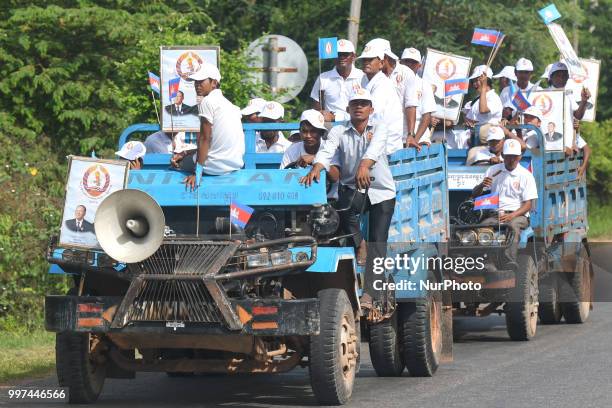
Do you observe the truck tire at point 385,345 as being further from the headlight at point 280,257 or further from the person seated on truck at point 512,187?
the person seated on truck at point 512,187

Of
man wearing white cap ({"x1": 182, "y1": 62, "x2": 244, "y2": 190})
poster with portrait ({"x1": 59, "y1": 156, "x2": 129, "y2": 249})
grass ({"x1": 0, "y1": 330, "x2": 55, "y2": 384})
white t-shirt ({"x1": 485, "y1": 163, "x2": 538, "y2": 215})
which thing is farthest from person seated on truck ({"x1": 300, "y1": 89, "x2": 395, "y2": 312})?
white t-shirt ({"x1": 485, "y1": 163, "x2": 538, "y2": 215})

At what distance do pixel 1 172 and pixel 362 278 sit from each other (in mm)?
6795

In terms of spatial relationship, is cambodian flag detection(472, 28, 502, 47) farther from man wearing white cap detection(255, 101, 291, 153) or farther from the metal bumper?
the metal bumper

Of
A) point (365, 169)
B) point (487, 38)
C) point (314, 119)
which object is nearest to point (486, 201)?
Answer: point (487, 38)

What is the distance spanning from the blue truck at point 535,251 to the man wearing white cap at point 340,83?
2.02 meters

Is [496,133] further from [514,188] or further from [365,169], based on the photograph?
[365,169]

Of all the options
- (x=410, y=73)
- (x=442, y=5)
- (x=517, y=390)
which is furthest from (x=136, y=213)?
(x=442, y=5)

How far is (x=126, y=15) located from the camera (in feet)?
67.3

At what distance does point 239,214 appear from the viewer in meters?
10.9

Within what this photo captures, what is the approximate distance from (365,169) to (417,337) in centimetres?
195

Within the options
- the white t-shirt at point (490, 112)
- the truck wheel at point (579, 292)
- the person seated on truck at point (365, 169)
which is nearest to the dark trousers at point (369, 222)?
the person seated on truck at point (365, 169)

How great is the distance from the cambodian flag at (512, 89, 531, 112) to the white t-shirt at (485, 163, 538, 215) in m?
1.83

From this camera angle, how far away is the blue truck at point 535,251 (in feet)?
52.1

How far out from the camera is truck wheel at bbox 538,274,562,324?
17.7 meters
